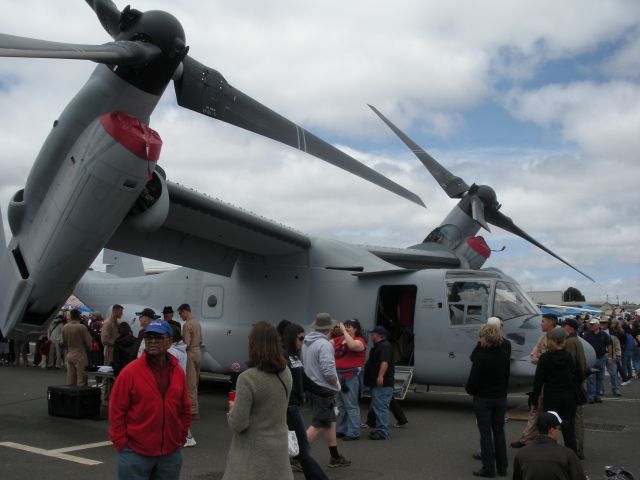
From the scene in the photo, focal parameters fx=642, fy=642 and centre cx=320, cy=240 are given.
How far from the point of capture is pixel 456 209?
54.3 feet

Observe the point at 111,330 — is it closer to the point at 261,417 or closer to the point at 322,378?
the point at 322,378

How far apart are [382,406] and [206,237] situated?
16.4ft

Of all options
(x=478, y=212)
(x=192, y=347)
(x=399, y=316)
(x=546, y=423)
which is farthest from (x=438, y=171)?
(x=546, y=423)

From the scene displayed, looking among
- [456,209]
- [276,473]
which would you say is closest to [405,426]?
[276,473]

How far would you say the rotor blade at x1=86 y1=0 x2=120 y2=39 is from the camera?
26.4 ft

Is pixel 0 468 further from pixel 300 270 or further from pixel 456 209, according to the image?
pixel 456 209

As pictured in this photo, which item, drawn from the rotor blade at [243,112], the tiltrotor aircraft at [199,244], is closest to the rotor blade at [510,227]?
the tiltrotor aircraft at [199,244]

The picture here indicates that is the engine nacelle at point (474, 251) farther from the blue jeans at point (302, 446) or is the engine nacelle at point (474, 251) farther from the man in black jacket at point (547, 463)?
the man in black jacket at point (547, 463)

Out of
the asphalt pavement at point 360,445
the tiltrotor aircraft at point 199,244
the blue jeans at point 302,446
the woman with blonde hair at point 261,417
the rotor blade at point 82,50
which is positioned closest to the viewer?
the woman with blonde hair at point 261,417

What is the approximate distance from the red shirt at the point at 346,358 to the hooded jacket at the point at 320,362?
165 cm

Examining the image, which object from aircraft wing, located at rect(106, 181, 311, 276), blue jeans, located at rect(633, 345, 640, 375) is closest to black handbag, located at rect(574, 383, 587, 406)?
aircraft wing, located at rect(106, 181, 311, 276)

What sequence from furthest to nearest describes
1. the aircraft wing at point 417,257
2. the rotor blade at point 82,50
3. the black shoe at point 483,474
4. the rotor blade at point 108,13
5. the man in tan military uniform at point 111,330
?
the aircraft wing at point 417,257 → the man in tan military uniform at point 111,330 → the rotor blade at point 108,13 → the black shoe at point 483,474 → the rotor blade at point 82,50

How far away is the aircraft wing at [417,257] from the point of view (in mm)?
15297

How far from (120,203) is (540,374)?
531 centimetres
